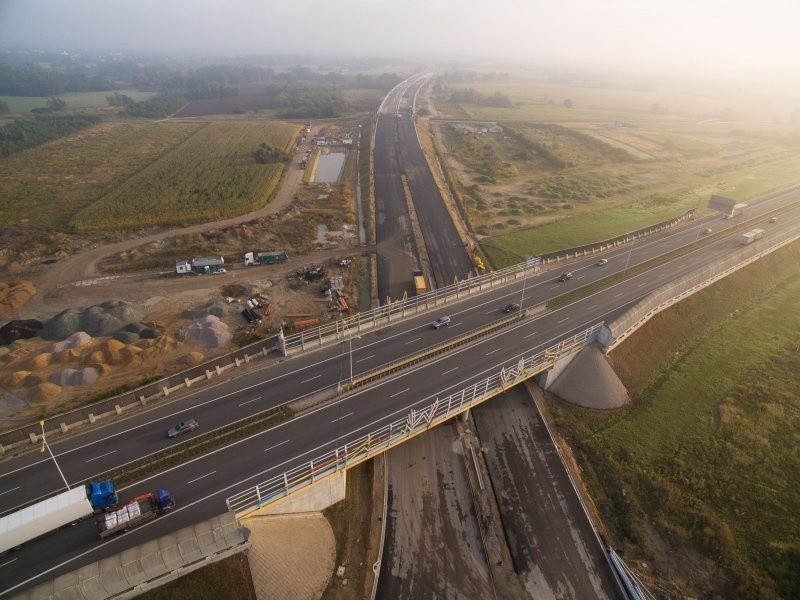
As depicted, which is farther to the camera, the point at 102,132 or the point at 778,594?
the point at 102,132

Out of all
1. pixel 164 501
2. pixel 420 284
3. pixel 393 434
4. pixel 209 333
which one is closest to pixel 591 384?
pixel 393 434

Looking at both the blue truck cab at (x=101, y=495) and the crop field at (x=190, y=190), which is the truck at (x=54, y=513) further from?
the crop field at (x=190, y=190)

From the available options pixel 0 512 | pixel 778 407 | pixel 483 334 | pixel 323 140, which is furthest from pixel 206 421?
pixel 323 140

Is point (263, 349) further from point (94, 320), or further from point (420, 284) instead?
point (420, 284)

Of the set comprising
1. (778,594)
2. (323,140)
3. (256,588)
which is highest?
(323,140)

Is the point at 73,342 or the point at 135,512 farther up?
the point at 135,512

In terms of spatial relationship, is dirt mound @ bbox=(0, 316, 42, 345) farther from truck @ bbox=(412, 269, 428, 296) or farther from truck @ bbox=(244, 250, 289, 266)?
truck @ bbox=(412, 269, 428, 296)

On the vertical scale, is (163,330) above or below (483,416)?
above

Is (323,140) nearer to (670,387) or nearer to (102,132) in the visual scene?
(102,132)
